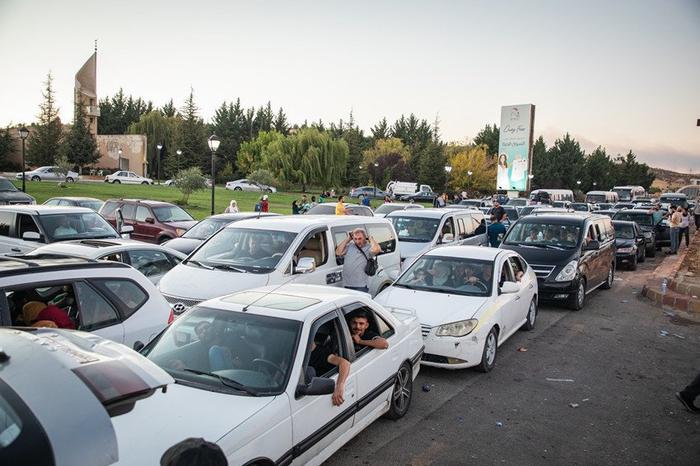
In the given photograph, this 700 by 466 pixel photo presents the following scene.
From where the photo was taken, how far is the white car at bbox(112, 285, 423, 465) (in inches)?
141

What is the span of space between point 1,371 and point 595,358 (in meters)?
8.46

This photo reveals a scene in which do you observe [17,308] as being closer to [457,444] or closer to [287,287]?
[287,287]

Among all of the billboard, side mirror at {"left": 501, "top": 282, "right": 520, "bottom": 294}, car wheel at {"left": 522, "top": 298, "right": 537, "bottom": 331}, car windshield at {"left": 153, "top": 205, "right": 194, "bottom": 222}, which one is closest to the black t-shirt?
side mirror at {"left": 501, "top": 282, "right": 520, "bottom": 294}

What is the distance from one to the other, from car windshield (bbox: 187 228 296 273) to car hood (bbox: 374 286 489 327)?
1.73 metres

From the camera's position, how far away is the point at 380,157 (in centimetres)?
7875

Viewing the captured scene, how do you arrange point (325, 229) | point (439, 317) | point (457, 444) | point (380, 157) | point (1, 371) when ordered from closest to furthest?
point (1, 371)
point (457, 444)
point (439, 317)
point (325, 229)
point (380, 157)

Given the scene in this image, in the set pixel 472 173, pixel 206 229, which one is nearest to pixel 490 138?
pixel 472 173

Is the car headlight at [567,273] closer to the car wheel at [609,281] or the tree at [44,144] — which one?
the car wheel at [609,281]

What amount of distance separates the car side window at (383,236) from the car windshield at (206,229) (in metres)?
4.54

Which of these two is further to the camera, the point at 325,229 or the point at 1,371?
the point at 325,229

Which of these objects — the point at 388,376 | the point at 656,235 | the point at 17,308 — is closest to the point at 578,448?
the point at 388,376

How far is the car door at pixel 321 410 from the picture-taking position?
4.26 meters

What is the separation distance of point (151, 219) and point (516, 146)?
4600cm

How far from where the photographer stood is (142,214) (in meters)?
17.2
